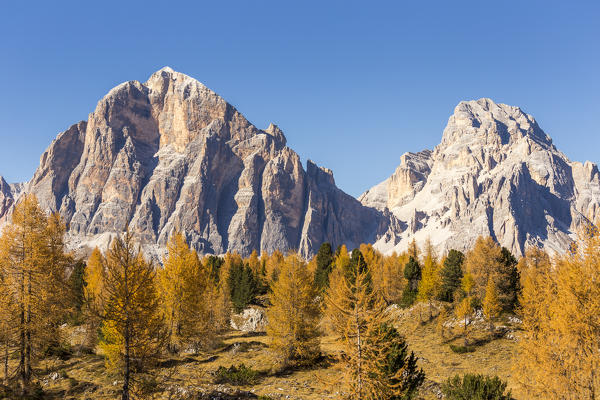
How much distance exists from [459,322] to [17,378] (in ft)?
150

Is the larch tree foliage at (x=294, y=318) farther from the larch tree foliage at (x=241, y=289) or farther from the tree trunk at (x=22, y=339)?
the larch tree foliage at (x=241, y=289)

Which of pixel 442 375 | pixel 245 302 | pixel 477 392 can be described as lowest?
pixel 442 375

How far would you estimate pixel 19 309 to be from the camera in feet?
84.9

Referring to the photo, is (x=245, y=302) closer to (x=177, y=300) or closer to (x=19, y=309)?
(x=177, y=300)

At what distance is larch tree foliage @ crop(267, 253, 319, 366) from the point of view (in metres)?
33.6

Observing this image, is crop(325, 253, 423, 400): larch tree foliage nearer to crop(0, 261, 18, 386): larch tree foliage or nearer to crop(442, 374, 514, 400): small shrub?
crop(442, 374, 514, 400): small shrub

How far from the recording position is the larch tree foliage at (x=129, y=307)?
19.0 m

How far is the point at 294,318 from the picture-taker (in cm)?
3431

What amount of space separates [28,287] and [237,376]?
16378 millimetres

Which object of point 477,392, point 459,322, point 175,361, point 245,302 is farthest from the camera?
point 245,302

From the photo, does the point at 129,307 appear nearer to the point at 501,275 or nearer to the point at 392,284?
the point at 501,275

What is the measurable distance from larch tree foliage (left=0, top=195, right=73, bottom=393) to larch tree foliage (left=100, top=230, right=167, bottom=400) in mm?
10053

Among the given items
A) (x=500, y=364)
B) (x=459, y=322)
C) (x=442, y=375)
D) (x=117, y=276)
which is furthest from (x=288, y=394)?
(x=459, y=322)

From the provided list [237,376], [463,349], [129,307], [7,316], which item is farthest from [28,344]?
[463,349]
